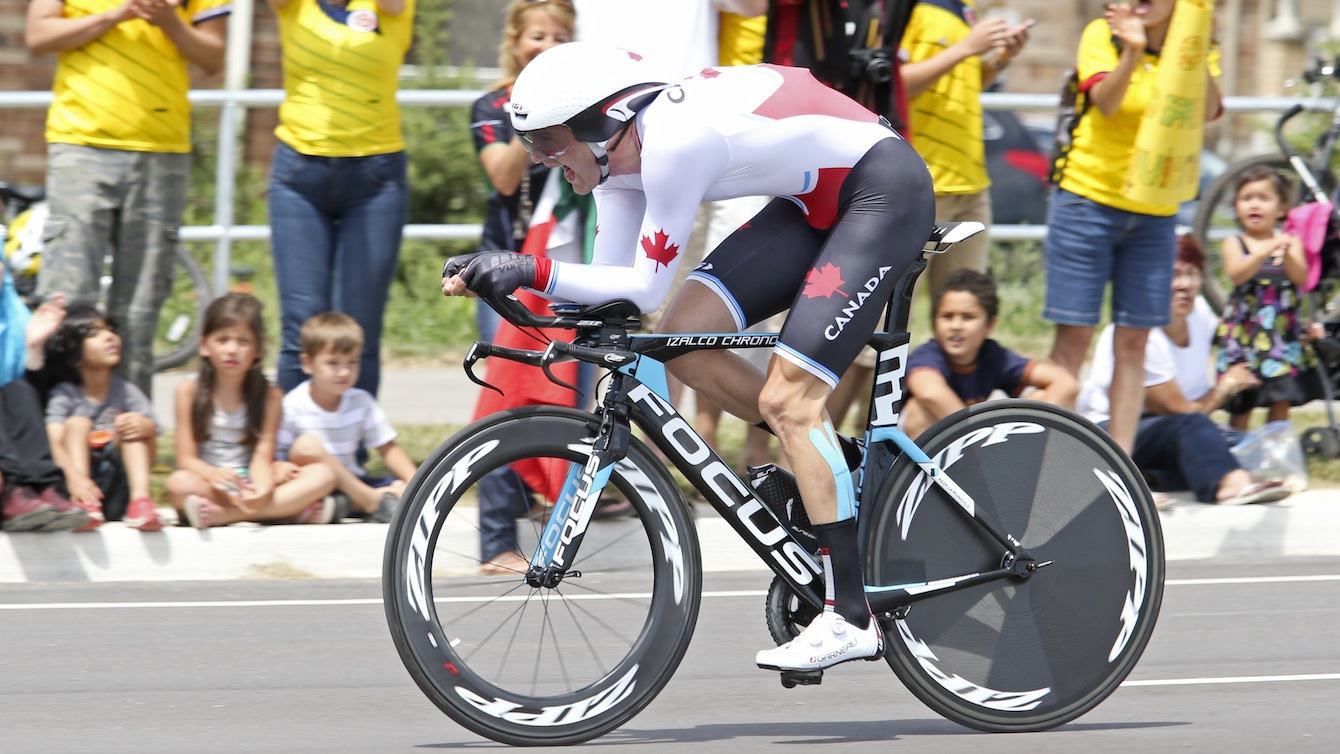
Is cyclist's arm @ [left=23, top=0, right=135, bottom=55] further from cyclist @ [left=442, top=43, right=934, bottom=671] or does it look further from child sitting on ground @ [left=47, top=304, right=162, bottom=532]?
cyclist @ [left=442, top=43, right=934, bottom=671]

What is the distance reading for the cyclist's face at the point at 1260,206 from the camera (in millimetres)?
8953

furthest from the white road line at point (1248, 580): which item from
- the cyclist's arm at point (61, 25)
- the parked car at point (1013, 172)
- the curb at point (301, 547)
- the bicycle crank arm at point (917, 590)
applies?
the parked car at point (1013, 172)

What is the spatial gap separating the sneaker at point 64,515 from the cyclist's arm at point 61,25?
1.83m

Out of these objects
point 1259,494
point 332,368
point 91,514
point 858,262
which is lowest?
point 91,514

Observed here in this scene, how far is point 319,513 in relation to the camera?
781 cm

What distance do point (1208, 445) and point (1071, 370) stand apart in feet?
2.36

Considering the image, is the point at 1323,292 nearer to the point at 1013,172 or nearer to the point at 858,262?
the point at 858,262

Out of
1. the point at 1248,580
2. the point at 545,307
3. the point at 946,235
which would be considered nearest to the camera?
the point at 946,235

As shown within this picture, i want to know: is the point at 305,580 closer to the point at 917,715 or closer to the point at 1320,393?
the point at 917,715

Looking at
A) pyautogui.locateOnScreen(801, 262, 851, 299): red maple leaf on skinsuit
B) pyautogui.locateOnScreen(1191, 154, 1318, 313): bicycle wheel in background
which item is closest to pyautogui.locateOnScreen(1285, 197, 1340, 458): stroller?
pyautogui.locateOnScreen(1191, 154, 1318, 313): bicycle wheel in background

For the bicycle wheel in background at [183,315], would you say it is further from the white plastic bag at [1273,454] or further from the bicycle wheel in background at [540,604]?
the bicycle wheel in background at [540,604]

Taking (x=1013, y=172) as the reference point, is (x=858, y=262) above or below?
above

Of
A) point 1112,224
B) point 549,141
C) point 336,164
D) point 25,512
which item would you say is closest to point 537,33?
point 336,164

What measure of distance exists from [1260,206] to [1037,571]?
4089 millimetres
